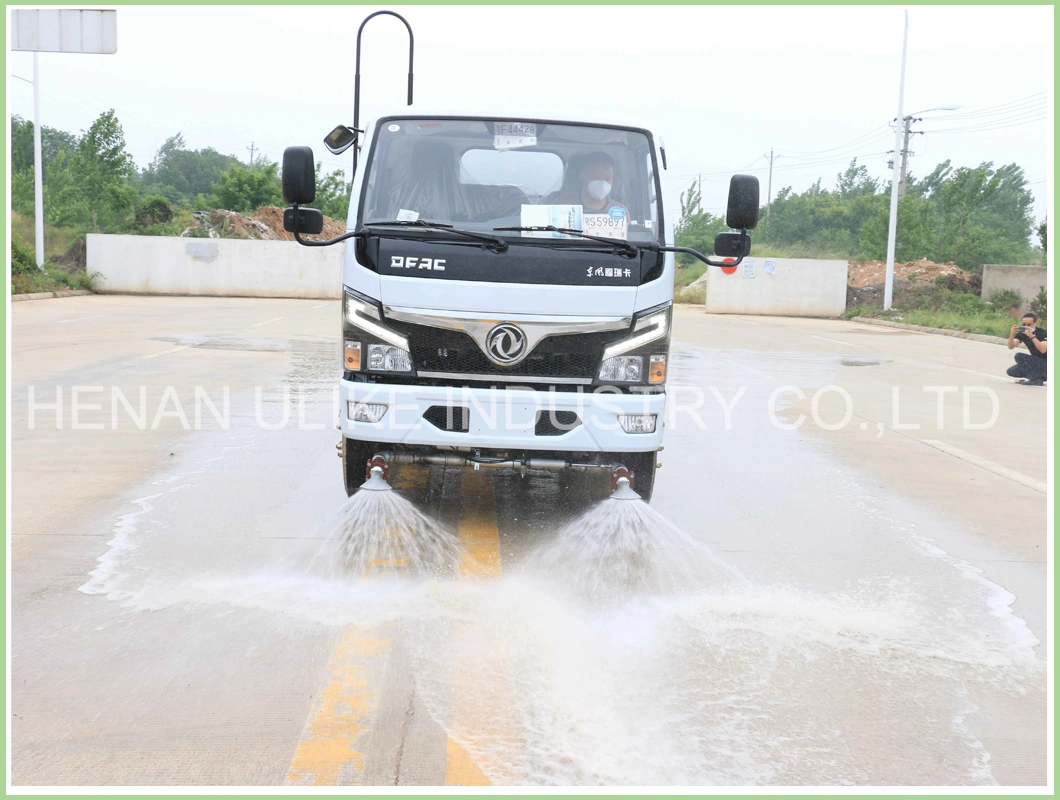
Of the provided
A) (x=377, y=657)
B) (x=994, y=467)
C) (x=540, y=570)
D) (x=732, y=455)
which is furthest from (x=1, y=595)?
(x=994, y=467)

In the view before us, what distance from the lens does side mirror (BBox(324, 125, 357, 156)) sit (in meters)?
6.60

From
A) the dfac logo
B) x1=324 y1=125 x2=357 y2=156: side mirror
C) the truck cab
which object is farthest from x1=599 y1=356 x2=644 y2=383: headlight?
x1=324 y1=125 x2=357 y2=156: side mirror

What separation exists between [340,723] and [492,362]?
232cm

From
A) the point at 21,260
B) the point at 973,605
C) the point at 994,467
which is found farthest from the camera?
A: the point at 21,260

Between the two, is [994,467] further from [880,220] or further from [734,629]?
[880,220]

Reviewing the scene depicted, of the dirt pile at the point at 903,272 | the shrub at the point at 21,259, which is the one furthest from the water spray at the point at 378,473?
the dirt pile at the point at 903,272

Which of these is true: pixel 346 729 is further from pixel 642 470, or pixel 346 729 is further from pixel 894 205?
pixel 894 205

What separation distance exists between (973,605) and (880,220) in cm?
4749

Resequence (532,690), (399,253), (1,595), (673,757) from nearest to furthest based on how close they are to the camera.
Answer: (673,757) → (532,690) → (1,595) → (399,253)

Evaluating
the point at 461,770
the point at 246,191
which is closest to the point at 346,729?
the point at 461,770

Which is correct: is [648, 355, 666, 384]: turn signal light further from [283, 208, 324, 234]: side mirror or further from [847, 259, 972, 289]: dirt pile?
[847, 259, 972, 289]: dirt pile

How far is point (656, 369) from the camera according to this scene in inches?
217

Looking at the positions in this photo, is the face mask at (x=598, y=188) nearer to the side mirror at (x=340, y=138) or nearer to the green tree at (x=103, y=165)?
the side mirror at (x=340, y=138)

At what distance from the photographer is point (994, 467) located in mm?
8438
